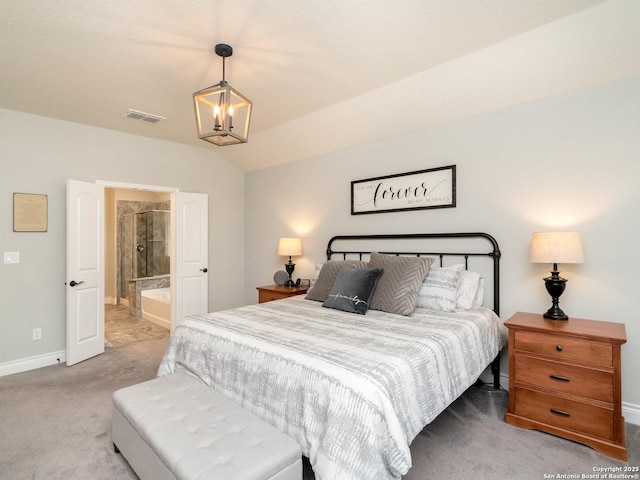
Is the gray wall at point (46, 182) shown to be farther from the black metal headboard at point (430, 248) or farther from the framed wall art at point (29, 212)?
the black metal headboard at point (430, 248)

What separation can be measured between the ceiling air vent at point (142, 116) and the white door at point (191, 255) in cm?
112

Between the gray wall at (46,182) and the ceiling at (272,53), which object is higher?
the ceiling at (272,53)

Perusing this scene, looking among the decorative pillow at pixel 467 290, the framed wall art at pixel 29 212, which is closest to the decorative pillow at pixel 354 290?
the decorative pillow at pixel 467 290

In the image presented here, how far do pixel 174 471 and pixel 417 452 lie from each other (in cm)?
140

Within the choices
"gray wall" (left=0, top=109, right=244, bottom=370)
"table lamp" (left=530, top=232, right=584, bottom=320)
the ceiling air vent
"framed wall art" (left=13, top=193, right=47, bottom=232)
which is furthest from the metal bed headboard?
"framed wall art" (left=13, top=193, right=47, bottom=232)

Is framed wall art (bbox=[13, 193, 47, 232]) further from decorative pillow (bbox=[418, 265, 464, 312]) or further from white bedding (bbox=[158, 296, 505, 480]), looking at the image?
decorative pillow (bbox=[418, 265, 464, 312])

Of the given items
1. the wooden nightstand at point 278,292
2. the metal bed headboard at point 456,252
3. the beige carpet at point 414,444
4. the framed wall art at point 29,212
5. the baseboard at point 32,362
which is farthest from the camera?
the wooden nightstand at point 278,292

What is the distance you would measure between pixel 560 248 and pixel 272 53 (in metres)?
2.50

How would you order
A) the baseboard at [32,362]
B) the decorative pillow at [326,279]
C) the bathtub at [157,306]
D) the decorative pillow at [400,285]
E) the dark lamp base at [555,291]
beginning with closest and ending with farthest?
the dark lamp base at [555,291], the decorative pillow at [400,285], the decorative pillow at [326,279], the baseboard at [32,362], the bathtub at [157,306]

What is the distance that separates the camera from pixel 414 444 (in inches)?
83.4

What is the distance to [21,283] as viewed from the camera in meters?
3.55

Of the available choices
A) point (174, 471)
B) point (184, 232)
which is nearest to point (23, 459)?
point (174, 471)

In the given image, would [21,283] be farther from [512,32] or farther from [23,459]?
[512,32]

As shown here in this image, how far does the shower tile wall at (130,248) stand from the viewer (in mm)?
7055
